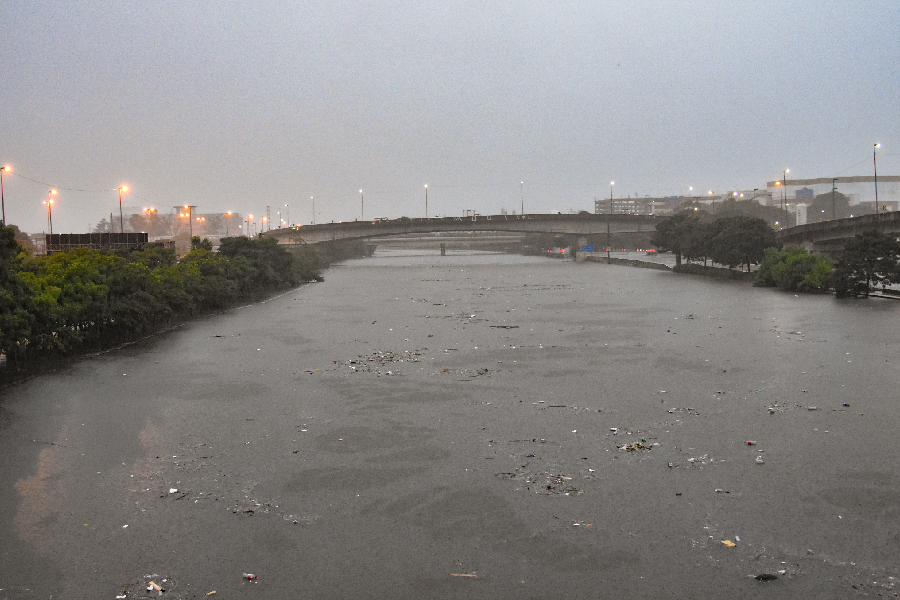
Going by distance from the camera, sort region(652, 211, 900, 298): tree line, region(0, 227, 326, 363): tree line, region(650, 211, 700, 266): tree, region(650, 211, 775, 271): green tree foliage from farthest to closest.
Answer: region(650, 211, 700, 266): tree, region(650, 211, 775, 271): green tree foliage, region(652, 211, 900, 298): tree line, region(0, 227, 326, 363): tree line

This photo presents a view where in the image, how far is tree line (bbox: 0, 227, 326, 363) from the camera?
2125 centimetres

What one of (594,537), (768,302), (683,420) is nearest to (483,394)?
(683,420)

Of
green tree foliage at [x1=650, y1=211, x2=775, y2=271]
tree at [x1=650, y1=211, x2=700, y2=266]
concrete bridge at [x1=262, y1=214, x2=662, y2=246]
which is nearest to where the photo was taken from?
green tree foliage at [x1=650, y1=211, x2=775, y2=271]

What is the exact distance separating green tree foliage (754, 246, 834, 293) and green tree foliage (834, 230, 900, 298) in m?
2.77

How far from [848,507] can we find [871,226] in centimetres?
4627

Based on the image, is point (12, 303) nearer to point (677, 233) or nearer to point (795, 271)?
point (795, 271)

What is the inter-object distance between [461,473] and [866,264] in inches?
1460

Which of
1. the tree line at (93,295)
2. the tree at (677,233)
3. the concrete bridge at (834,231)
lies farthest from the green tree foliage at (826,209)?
the tree line at (93,295)

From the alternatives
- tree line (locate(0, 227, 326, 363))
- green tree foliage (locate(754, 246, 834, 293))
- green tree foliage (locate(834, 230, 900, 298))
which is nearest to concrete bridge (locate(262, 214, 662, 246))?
green tree foliage (locate(754, 246, 834, 293))

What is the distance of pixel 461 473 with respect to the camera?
12.4 metres

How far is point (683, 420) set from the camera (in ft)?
51.6

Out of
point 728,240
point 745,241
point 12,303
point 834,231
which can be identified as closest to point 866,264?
point 834,231

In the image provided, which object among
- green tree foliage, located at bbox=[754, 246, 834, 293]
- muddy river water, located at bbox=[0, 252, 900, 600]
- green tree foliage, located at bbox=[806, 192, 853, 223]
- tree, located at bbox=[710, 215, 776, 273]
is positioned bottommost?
muddy river water, located at bbox=[0, 252, 900, 600]

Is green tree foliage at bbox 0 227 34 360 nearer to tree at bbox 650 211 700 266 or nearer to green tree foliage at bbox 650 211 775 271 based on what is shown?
green tree foliage at bbox 650 211 775 271
